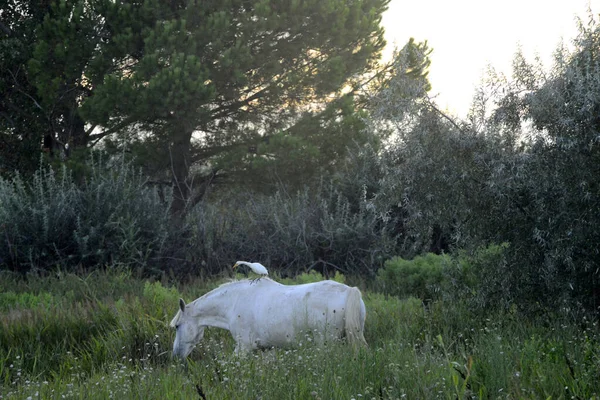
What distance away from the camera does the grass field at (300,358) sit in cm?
521

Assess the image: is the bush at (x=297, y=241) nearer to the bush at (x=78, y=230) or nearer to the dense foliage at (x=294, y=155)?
the dense foliage at (x=294, y=155)

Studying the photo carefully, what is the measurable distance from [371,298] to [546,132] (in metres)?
→ 3.73

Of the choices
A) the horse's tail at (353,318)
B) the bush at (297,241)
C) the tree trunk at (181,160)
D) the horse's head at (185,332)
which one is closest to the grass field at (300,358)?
the horse's head at (185,332)

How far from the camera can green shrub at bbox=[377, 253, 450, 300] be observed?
11008 mm

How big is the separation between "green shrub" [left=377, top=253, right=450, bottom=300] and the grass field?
1321mm

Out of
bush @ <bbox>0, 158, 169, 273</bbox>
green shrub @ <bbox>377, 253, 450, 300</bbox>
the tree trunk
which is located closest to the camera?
green shrub @ <bbox>377, 253, 450, 300</bbox>

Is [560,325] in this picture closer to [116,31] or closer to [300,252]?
[300,252]

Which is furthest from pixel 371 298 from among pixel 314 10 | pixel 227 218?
pixel 314 10

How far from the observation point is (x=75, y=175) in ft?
59.3

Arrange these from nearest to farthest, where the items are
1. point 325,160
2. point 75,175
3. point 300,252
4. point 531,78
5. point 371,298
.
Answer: point 531,78, point 371,298, point 300,252, point 75,175, point 325,160

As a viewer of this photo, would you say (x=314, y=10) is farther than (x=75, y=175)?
Yes

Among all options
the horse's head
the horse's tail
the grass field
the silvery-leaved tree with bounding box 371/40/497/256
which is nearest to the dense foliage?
the silvery-leaved tree with bounding box 371/40/497/256

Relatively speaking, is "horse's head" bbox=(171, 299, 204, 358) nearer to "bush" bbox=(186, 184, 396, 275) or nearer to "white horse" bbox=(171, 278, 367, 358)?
"white horse" bbox=(171, 278, 367, 358)

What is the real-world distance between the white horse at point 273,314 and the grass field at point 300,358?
0.24 metres
